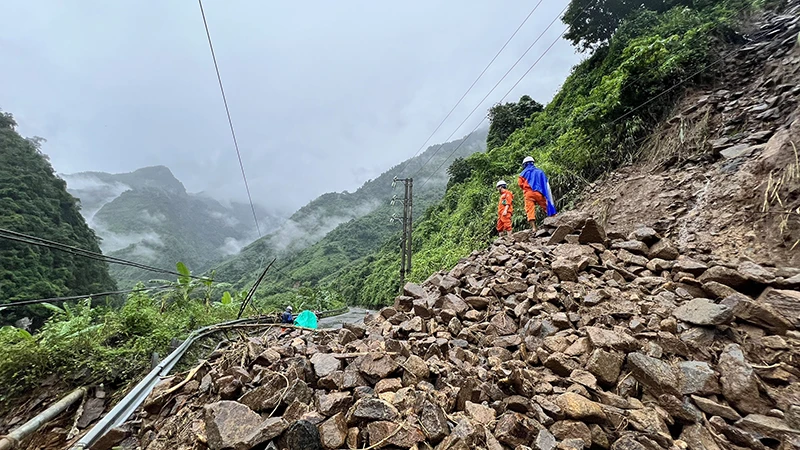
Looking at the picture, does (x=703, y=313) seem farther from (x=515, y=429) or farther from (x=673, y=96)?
(x=673, y=96)

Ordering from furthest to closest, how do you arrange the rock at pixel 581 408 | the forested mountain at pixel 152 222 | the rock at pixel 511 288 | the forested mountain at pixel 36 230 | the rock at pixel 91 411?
the forested mountain at pixel 152 222 < the forested mountain at pixel 36 230 < the rock at pixel 511 288 < the rock at pixel 91 411 < the rock at pixel 581 408

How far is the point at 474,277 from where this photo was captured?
504cm

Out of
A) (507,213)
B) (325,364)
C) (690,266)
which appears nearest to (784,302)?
(690,266)

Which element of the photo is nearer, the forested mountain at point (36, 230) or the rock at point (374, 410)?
the rock at point (374, 410)

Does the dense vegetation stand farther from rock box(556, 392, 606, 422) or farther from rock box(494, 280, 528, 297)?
rock box(556, 392, 606, 422)

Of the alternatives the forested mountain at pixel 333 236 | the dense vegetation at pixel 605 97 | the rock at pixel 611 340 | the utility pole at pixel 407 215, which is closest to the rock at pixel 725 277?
the rock at pixel 611 340

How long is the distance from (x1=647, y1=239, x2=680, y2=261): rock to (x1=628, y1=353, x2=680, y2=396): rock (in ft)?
7.74

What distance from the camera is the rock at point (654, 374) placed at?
2209mm

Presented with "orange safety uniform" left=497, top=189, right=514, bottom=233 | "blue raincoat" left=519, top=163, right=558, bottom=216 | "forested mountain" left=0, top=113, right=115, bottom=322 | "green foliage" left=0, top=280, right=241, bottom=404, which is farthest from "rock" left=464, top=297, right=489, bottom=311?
"forested mountain" left=0, top=113, right=115, bottom=322

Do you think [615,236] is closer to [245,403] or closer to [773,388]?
[773,388]

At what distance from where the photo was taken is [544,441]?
1.83 metres

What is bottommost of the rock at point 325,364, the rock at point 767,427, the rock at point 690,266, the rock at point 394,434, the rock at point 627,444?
the rock at point 767,427

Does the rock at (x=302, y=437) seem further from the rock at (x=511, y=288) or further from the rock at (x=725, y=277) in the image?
the rock at (x=725, y=277)

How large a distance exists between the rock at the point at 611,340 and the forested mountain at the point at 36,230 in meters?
22.0
